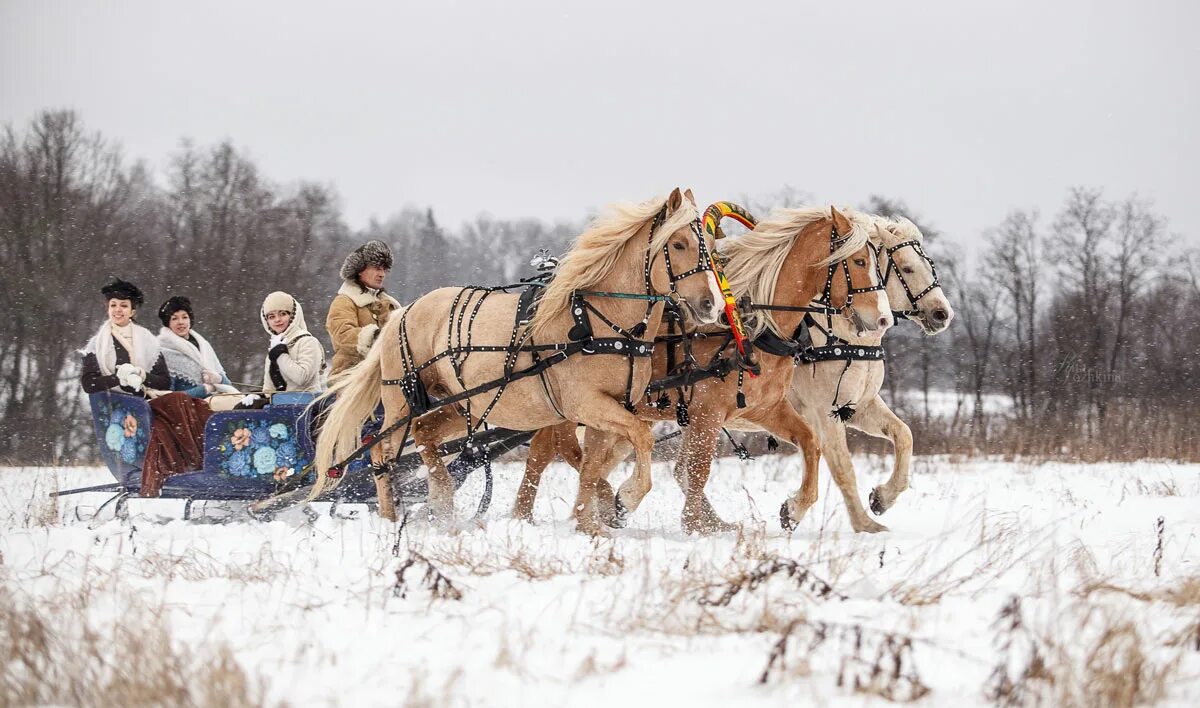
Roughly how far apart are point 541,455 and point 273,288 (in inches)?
758

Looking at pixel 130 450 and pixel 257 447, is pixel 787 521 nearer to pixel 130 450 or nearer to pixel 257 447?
pixel 257 447

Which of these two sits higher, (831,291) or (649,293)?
(831,291)

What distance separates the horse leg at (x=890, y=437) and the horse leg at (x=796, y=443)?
0.52 metres

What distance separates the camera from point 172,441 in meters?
7.39

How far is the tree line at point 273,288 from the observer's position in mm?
22438

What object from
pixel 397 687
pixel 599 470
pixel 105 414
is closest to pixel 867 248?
pixel 599 470

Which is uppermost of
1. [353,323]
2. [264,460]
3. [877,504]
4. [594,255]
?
[594,255]

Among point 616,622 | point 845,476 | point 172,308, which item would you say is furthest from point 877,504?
point 172,308

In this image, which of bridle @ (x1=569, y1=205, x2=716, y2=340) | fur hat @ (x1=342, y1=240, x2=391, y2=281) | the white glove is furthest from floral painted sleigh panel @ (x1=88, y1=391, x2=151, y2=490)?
bridle @ (x1=569, y1=205, x2=716, y2=340)

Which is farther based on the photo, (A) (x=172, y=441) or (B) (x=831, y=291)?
(A) (x=172, y=441)

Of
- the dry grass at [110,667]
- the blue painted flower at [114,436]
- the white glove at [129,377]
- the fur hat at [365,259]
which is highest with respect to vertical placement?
the fur hat at [365,259]

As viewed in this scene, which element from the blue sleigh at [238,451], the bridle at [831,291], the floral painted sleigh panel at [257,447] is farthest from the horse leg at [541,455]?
the bridle at [831,291]

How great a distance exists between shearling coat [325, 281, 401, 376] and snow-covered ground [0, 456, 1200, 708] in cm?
251

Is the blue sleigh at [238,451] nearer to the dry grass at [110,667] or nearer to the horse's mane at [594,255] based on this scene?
the horse's mane at [594,255]
